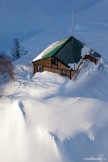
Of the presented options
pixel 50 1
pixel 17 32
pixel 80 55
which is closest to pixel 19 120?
pixel 80 55

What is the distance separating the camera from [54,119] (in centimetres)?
2641

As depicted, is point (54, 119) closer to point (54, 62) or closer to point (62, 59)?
point (62, 59)

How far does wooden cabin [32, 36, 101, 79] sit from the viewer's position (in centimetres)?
3184

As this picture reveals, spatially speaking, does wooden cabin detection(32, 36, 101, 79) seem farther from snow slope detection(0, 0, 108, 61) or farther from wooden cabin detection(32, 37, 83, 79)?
snow slope detection(0, 0, 108, 61)

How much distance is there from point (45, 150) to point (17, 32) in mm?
45240

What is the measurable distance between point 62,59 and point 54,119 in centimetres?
799

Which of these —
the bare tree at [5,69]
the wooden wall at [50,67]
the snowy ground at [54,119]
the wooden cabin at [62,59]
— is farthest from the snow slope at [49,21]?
the snowy ground at [54,119]

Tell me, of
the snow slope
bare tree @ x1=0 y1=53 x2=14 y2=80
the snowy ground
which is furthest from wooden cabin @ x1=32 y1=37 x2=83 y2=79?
the snow slope

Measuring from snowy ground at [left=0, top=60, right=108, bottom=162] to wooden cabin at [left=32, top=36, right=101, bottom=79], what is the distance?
92 cm

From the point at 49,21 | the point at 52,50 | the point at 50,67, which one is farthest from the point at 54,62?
the point at 49,21

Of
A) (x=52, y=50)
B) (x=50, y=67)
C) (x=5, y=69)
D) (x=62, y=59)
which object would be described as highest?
(x=52, y=50)

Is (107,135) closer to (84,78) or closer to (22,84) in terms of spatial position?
(84,78)

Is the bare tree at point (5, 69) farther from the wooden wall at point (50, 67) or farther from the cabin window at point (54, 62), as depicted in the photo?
the cabin window at point (54, 62)

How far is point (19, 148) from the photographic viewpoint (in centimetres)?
2502
